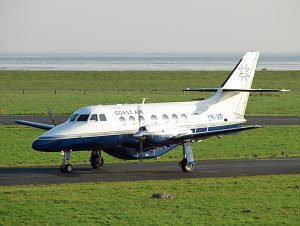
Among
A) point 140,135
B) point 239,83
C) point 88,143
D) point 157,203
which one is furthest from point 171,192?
point 239,83

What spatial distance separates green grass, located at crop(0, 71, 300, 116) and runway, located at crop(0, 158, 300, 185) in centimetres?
3286

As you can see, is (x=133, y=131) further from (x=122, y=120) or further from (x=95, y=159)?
(x=95, y=159)

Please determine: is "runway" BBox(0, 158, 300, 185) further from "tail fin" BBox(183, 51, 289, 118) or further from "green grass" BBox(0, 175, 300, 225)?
"tail fin" BBox(183, 51, 289, 118)

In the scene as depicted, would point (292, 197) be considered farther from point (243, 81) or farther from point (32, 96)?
point (32, 96)

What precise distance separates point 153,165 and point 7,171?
775 centimetres

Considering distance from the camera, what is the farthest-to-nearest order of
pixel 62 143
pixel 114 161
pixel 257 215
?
pixel 114 161
pixel 62 143
pixel 257 215

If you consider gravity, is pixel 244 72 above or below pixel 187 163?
above

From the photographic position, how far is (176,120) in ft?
126

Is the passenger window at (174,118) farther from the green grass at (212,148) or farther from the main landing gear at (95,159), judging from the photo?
the green grass at (212,148)

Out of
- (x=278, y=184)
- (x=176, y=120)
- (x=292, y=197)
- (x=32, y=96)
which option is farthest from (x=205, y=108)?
(x=32, y=96)

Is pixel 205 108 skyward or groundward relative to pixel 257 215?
skyward

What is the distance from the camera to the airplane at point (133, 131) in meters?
35.2

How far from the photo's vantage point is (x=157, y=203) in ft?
91.6

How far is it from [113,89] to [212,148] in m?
71.6
